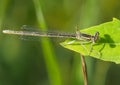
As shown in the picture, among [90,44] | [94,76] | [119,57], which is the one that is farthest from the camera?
[94,76]

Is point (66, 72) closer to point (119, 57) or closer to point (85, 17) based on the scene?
point (85, 17)

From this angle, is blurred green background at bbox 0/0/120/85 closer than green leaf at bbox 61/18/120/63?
No

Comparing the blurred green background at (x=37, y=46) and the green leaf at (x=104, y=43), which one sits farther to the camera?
the blurred green background at (x=37, y=46)

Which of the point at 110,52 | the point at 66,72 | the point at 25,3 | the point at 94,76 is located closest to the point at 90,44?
the point at 110,52

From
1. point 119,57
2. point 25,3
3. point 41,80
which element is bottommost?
point 41,80

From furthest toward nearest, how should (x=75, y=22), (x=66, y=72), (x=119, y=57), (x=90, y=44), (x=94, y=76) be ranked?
(x=75, y=22) → (x=66, y=72) → (x=94, y=76) → (x=90, y=44) → (x=119, y=57)

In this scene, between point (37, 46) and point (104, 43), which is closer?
point (104, 43)

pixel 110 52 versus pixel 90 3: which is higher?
pixel 90 3

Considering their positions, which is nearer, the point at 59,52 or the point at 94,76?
the point at 94,76
